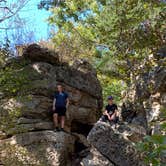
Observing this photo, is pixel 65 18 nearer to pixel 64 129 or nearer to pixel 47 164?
pixel 64 129

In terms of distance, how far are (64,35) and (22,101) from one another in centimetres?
1178

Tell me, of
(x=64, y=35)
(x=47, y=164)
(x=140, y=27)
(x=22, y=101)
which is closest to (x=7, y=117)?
(x=22, y=101)

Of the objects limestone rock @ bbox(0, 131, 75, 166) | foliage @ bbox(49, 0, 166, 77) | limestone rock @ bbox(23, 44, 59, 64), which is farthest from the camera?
foliage @ bbox(49, 0, 166, 77)

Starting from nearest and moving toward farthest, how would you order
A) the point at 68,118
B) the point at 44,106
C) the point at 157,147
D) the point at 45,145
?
1. the point at 157,147
2. the point at 45,145
3. the point at 44,106
4. the point at 68,118

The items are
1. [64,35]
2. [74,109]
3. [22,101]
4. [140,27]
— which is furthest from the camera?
[64,35]

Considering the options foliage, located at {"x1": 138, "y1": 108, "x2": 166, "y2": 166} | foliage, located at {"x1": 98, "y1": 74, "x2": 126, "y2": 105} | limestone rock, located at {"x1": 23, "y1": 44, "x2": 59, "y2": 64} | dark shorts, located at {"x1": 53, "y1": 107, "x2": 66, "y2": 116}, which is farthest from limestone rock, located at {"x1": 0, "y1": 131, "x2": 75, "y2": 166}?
foliage, located at {"x1": 98, "y1": 74, "x2": 126, "y2": 105}

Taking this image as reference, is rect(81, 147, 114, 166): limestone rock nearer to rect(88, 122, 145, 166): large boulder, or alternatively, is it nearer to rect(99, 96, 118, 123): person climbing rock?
rect(88, 122, 145, 166): large boulder

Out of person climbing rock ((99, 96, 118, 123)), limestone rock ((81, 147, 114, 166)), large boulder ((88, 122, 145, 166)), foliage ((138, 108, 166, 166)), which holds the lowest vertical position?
limestone rock ((81, 147, 114, 166))

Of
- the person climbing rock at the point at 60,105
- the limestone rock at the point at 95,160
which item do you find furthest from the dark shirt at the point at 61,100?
the limestone rock at the point at 95,160

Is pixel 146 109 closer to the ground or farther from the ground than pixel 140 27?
closer to the ground

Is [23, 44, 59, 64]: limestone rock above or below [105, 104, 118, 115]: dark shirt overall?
above

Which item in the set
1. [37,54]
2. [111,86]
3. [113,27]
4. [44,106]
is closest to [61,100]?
[44,106]

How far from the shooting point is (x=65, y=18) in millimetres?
24359

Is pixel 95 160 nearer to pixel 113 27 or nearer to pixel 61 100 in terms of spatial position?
pixel 61 100
